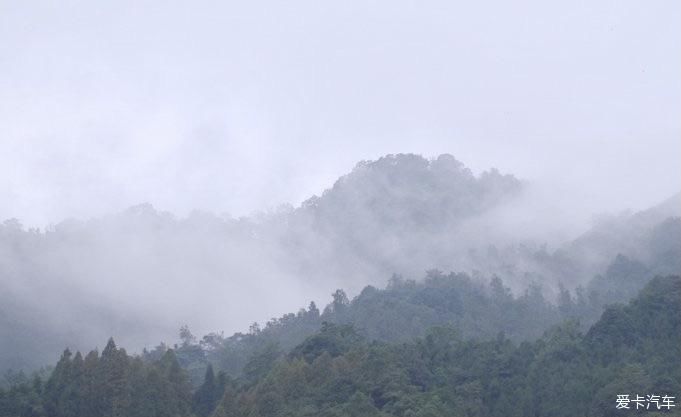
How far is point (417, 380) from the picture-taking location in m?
28.8

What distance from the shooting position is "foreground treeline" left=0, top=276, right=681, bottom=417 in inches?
997

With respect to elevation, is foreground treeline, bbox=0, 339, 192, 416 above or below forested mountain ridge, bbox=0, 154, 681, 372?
below

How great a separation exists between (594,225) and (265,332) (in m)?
21.5

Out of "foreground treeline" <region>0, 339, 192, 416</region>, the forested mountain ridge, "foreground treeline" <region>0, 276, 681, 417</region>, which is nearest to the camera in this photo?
"foreground treeline" <region>0, 276, 681, 417</region>

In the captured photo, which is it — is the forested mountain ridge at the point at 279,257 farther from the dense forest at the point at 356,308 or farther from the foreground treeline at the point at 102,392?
the foreground treeline at the point at 102,392

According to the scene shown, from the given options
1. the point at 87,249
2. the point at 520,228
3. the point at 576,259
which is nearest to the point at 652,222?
the point at 576,259

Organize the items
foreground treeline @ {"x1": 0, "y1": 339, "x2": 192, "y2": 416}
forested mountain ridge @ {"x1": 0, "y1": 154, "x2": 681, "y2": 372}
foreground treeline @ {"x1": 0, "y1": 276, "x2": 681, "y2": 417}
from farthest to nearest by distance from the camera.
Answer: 1. forested mountain ridge @ {"x1": 0, "y1": 154, "x2": 681, "y2": 372}
2. foreground treeline @ {"x1": 0, "y1": 339, "x2": 192, "y2": 416}
3. foreground treeline @ {"x1": 0, "y1": 276, "x2": 681, "y2": 417}

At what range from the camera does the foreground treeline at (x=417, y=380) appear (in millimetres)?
25312

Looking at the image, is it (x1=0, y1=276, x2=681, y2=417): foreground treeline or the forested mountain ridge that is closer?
(x1=0, y1=276, x2=681, y2=417): foreground treeline

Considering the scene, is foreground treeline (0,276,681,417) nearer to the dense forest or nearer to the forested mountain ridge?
the dense forest

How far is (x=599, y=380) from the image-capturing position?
83.6 feet

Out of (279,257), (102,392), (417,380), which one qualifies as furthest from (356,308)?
(102,392)

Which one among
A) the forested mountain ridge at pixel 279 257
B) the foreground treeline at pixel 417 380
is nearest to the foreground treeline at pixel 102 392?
the foreground treeline at pixel 417 380

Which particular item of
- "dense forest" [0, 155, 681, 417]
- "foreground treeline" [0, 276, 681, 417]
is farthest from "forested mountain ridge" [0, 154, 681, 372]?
"foreground treeline" [0, 276, 681, 417]
